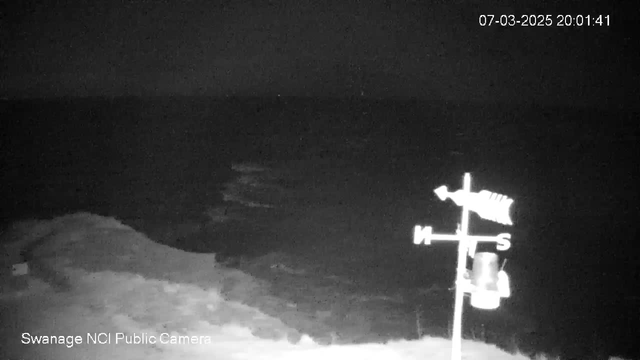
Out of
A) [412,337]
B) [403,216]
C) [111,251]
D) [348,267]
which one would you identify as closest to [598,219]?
[403,216]

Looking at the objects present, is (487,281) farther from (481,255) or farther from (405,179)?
(405,179)

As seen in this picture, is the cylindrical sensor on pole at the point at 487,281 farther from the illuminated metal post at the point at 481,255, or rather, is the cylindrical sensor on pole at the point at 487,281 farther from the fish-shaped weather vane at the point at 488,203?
the fish-shaped weather vane at the point at 488,203

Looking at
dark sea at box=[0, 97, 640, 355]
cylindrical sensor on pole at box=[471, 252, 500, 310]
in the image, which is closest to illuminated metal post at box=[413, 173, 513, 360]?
cylindrical sensor on pole at box=[471, 252, 500, 310]

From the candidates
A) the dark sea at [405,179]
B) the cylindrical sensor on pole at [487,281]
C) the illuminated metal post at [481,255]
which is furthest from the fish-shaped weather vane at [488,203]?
the dark sea at [405,179]

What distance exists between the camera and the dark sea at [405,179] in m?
1.94

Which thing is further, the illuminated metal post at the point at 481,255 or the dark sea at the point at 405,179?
the dark sea at the point at 405,179

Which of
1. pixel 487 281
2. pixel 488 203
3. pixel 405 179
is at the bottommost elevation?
pixel 487 281

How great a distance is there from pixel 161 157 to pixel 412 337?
1233 mm

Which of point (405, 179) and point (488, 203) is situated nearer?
point (488, 203)

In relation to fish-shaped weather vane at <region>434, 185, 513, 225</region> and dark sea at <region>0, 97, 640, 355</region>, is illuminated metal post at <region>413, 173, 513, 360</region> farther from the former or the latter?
dark sea at <region>0, 97, 640, 355</region>

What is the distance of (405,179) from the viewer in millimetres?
2445

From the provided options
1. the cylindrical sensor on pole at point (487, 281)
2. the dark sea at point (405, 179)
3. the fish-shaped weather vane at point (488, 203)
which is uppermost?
the dark sea at point (405, 179)

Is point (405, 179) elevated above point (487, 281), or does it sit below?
above

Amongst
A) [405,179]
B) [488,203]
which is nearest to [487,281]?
[488,203]
